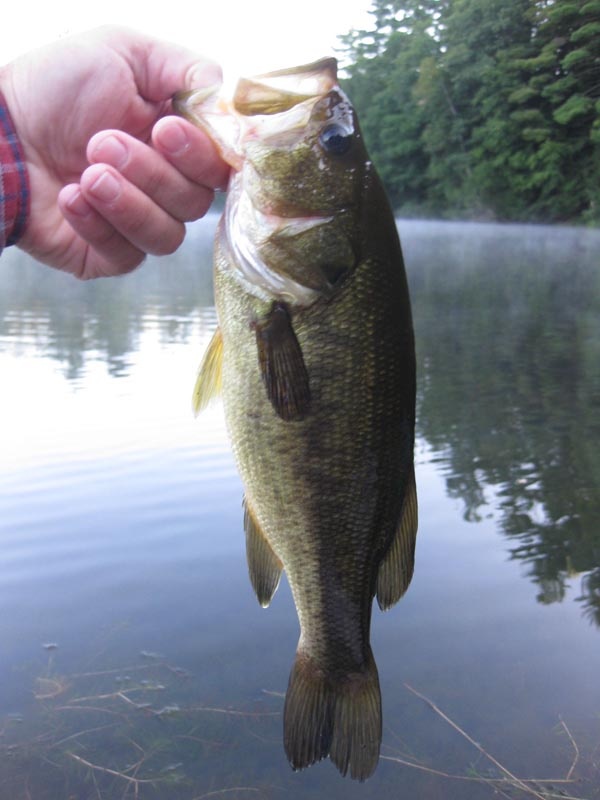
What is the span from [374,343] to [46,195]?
122 centimetres

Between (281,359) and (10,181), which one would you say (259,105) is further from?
(10,181)

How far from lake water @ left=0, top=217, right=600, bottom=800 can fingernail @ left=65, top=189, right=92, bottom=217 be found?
372cm

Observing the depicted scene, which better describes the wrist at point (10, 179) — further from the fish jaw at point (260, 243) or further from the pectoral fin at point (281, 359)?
the pectoral fin at point (281, 359)

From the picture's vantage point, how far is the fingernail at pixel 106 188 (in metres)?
2.02

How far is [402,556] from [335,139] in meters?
1.01

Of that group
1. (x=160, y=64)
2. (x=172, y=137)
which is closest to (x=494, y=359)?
(x=160, y=64)

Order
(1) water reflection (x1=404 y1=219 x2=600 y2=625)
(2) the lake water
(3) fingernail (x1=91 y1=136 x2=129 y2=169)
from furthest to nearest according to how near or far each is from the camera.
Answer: (1) water reflection (x1=404 y1=219 x2=600 y2=625) → (2) the lake water → (3) fingernail (x1=91 y1=136 x2=129 y2=169)

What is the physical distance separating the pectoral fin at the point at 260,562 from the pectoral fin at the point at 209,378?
0.27 m

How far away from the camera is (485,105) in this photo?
43.3 meters

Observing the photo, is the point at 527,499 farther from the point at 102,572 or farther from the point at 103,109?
the point at 103,109

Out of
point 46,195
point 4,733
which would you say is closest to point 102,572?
point 4,733

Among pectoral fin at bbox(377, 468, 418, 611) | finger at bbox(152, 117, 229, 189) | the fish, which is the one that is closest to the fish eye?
the fish

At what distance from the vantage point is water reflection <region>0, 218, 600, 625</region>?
28.1ft

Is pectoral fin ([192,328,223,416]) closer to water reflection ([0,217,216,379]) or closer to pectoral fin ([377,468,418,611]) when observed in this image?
pectoral fin ([377,468,418,611])
